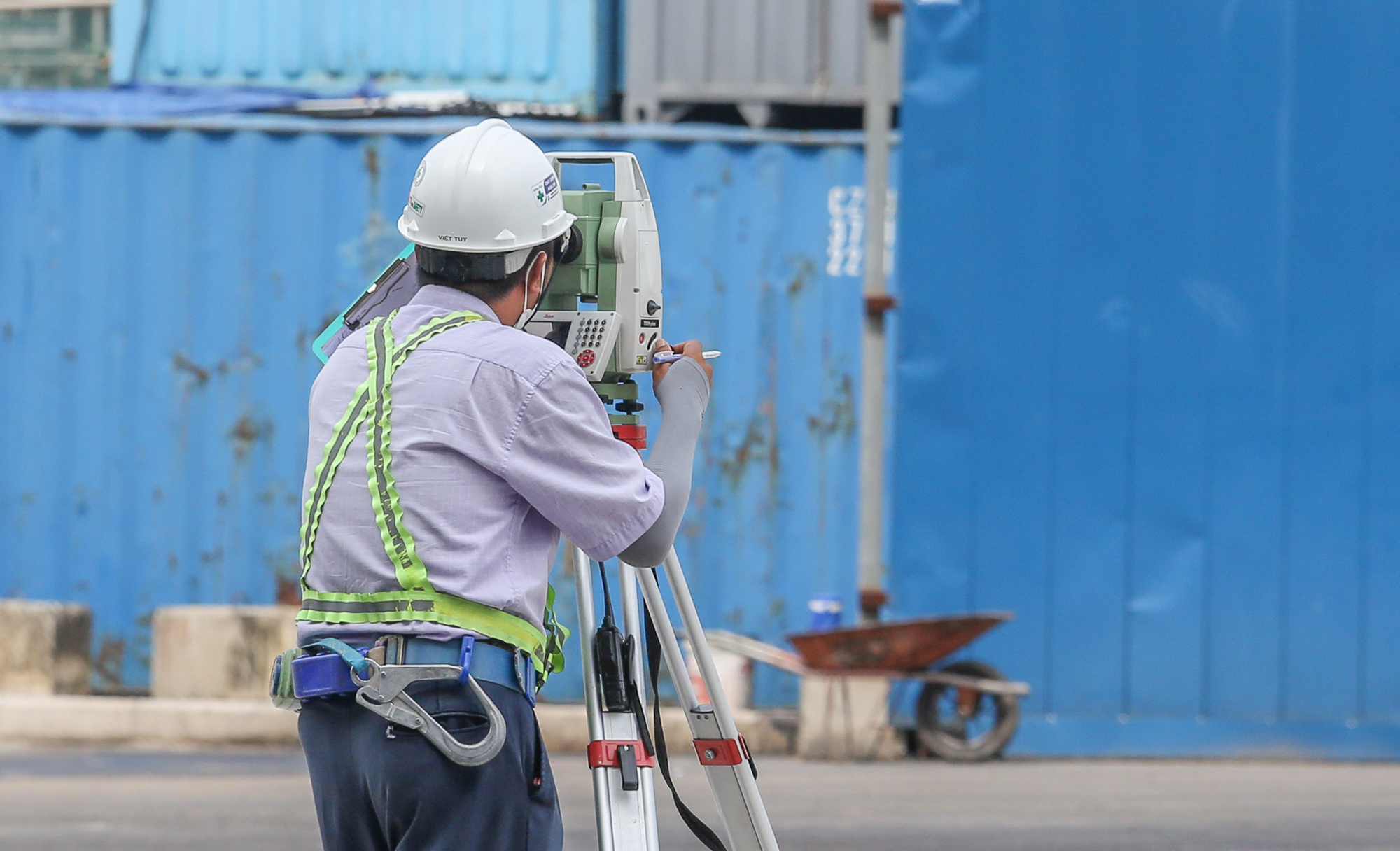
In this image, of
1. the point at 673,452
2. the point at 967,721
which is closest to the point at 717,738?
the point at 673,452

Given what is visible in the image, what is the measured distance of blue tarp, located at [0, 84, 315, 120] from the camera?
8.23m

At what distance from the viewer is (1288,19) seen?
705 cm

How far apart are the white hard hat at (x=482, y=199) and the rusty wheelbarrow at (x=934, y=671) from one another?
Result: 4506 millimetres

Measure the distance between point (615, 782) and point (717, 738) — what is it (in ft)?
1.54

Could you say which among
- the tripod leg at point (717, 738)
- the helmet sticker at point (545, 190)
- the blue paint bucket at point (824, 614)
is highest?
the helmet sticker at point (545, 190)

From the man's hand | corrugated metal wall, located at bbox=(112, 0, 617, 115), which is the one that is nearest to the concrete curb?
corrugated metal wall, located at bbox=(112, 0, 617, 115)

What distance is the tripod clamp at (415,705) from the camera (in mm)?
2252

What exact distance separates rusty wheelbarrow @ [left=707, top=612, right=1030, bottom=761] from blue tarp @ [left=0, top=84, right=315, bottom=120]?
3.87m

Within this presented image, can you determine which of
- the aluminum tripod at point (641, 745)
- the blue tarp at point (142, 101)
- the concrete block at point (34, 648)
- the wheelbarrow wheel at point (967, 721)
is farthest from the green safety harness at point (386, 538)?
the blue tarp at point (142, 101)

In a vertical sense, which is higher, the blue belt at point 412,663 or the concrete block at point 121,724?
the blue belt at point 412,663

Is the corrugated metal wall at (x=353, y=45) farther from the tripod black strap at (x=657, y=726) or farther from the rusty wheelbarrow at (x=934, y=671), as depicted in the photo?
the tripod black strap at (x=657, y=726)

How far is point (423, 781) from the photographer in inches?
89.7

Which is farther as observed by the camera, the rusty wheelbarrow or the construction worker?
the rusty wheelbarrow

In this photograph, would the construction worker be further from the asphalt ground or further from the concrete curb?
the concrete curb
